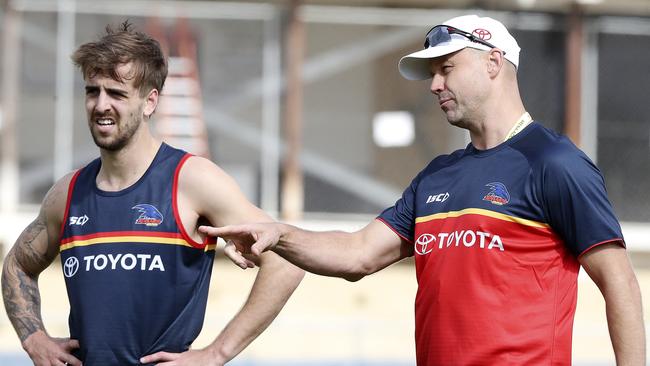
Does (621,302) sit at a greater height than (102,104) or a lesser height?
lesser

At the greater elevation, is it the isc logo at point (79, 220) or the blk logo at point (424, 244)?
the isc logo at point (79, 220)

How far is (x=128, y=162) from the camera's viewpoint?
4230 mm

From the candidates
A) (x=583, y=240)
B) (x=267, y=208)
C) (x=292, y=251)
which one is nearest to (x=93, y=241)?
(x=292, y=251)

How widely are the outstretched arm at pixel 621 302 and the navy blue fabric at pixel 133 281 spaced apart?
1440mm

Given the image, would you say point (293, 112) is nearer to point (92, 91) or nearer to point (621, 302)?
point (92, 91)

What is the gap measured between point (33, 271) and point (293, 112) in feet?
25.5

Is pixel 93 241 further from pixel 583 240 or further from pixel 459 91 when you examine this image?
pixel 583 240

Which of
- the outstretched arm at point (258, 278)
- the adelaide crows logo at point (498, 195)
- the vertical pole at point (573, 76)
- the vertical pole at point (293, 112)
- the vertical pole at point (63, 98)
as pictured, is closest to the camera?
the adelaide crows logo at point (498, 195)

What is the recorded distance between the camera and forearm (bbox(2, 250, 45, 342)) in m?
4.47

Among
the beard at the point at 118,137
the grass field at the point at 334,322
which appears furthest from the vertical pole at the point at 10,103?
the beard at the point at 118,137

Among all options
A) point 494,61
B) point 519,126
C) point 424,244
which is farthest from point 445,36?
point 424,244

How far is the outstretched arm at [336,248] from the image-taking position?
3887 millimetres

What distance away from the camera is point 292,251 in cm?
399

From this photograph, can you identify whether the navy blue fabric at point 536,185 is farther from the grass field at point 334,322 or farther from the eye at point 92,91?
the grass field at point 334,322
